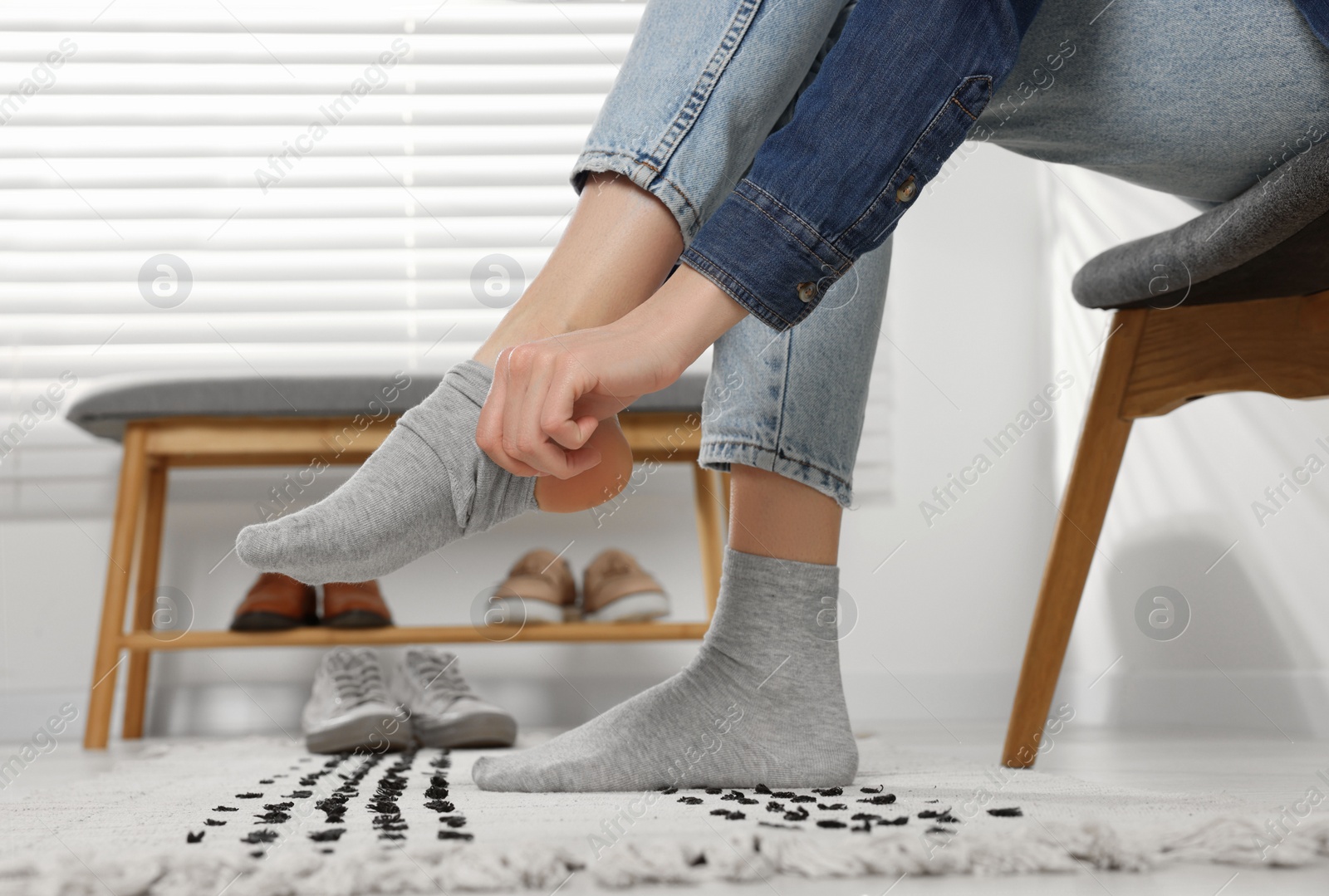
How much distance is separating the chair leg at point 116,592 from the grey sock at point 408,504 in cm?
89

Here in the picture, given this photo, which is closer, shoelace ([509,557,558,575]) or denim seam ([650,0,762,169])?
denim seam ([650,0,762,169])

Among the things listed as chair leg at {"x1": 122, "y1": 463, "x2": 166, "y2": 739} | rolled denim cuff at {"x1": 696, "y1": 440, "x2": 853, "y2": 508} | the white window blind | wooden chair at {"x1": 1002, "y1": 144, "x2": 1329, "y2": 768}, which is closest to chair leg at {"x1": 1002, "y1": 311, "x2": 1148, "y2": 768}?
wooden chair at {"x1": 1002, "y1": 144, "x2": 1329, "y2": 768}

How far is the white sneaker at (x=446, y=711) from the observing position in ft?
3.40

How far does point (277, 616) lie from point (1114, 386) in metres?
0.92

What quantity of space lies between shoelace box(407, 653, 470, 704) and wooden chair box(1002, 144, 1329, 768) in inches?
22.9

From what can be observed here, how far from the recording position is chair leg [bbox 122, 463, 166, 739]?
1.33 metres

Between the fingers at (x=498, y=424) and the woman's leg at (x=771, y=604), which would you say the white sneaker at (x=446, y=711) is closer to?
the woman's leg at (x=771, y=604)

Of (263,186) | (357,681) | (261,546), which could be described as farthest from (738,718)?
(263,186)

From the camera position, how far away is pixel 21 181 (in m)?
1.51

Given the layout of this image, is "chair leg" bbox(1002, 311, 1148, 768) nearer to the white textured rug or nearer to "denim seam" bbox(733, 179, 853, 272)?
the white textured rug

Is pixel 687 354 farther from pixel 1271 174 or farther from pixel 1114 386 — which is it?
pixel 1114 386

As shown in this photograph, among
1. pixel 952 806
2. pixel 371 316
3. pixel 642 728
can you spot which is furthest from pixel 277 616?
pixel 952 806

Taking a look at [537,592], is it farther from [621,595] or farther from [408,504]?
[408,504]

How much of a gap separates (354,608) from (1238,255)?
37.7 inches
